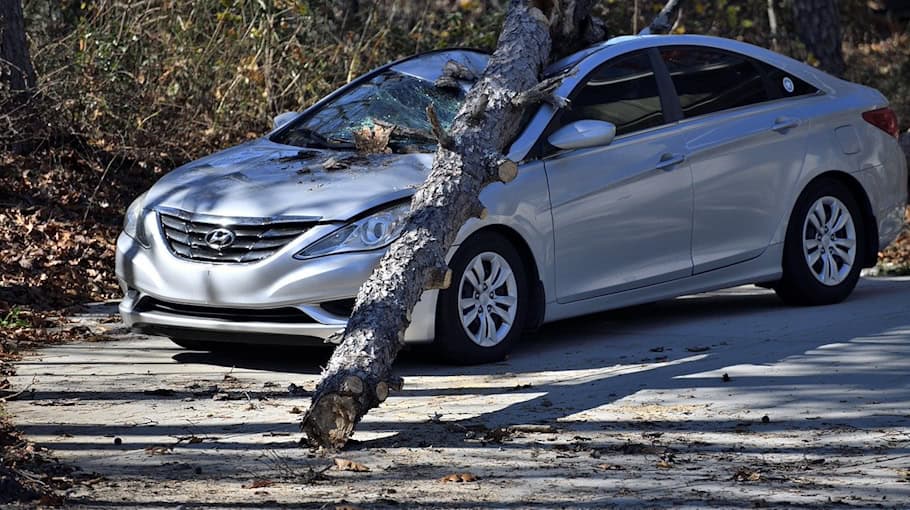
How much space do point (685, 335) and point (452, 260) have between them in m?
1.85

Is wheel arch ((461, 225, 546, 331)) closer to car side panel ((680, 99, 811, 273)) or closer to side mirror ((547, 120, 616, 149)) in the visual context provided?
side mirror ((547, 120, 616, 149))

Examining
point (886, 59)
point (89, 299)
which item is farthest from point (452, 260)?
point (886, 59)

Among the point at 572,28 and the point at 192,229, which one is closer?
the point at 192,229

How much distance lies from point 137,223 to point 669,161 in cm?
312

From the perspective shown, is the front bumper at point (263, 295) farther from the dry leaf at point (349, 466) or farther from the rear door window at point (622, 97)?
the rear door window at point (622, 97)

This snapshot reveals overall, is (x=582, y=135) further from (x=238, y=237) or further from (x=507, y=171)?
(x=238, y=237)

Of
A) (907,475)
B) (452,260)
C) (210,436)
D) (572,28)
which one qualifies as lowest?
(907,475)

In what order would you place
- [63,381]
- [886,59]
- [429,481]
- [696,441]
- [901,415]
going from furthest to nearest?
[886,59] → [63,381] → [901,415] → [696,441] → [429,481]

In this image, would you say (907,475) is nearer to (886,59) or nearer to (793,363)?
(793,363)

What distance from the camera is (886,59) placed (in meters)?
23.9

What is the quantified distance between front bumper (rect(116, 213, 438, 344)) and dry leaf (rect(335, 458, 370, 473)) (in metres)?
1.43

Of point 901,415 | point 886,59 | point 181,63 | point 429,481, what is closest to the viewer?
point 429,481

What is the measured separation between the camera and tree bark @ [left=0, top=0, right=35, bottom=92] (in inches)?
460

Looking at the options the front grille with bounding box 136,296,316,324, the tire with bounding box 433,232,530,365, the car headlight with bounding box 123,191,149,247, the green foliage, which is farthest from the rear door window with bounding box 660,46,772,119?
the green foliage
